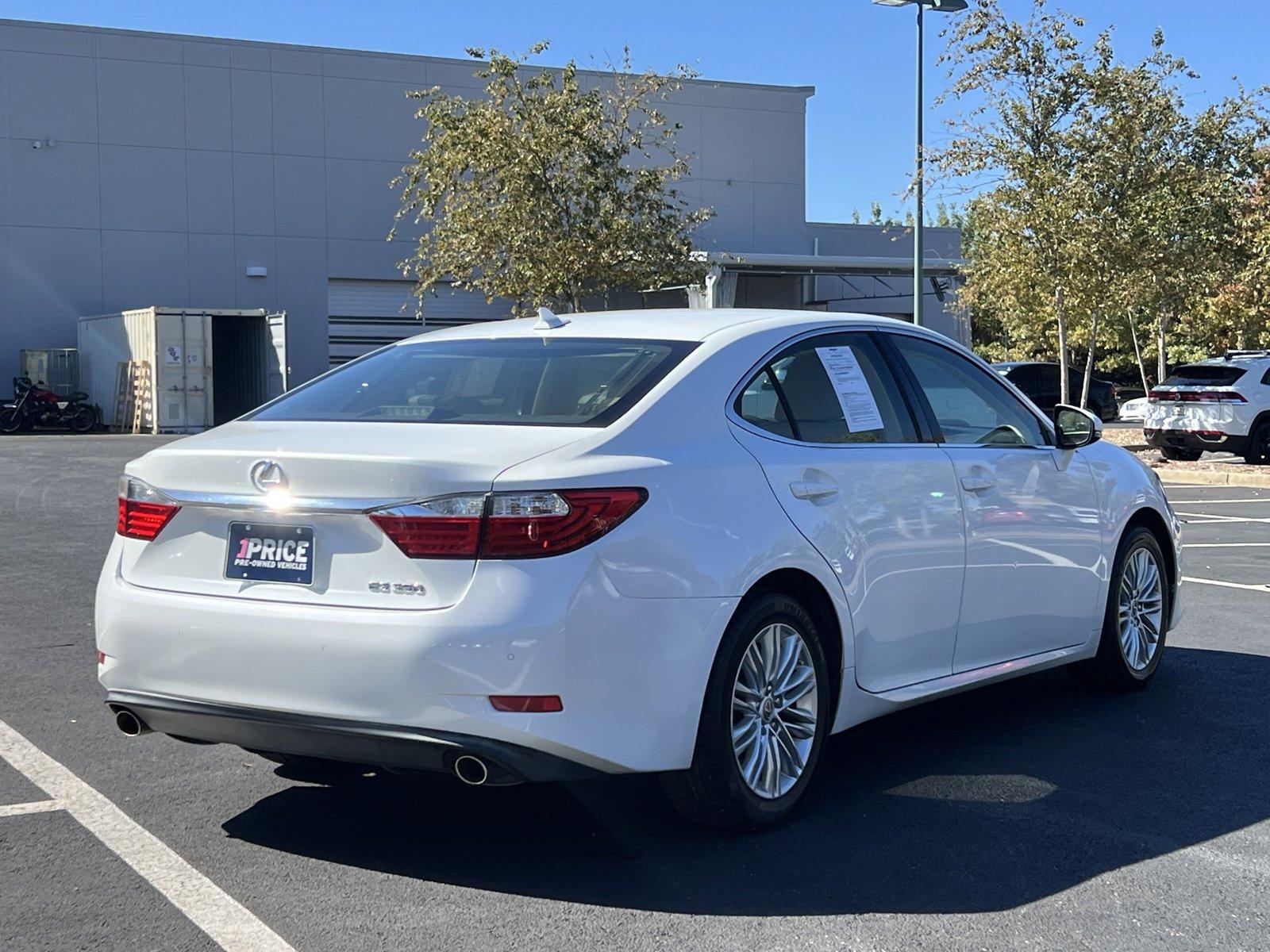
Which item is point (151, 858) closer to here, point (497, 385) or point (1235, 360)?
point (497, 385)

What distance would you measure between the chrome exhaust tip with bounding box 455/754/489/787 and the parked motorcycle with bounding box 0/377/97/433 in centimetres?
3417

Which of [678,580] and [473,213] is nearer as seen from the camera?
[678,580]

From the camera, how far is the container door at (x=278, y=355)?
35969 mm

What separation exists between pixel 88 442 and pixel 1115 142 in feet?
65.4

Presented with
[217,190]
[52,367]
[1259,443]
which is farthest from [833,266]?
[1259,443]

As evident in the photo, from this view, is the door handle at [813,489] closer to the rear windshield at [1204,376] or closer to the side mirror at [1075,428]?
the side mirror at [1075,428]

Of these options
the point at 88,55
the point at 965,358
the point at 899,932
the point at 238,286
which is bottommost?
the point at 899,932

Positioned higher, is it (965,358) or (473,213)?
(473,213)

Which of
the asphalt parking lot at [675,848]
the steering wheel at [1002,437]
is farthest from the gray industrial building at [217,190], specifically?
the asphalt parking lot at [675,848]

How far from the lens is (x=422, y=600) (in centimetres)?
411

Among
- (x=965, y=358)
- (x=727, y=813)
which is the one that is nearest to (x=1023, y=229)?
(x=965, y=358)

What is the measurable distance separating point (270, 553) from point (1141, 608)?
416cm

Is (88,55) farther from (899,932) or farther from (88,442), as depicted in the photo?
(899,932)

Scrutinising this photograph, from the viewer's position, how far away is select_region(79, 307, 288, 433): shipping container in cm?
3456
